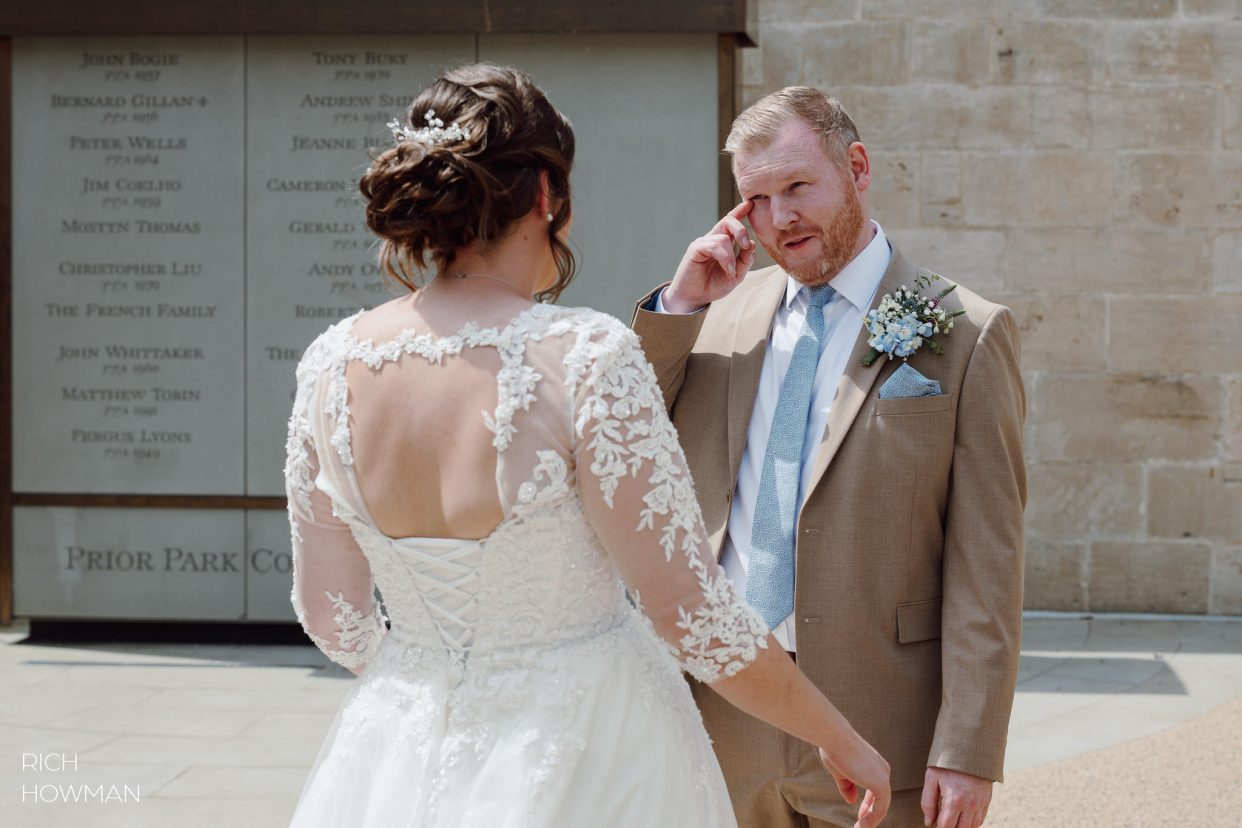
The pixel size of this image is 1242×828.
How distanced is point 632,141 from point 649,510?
5.42 metres

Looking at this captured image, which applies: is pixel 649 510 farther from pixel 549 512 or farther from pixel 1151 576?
pixel 1151 576

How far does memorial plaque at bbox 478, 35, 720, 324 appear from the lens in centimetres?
714

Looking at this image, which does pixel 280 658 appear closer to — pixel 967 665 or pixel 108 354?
pixel 108 354

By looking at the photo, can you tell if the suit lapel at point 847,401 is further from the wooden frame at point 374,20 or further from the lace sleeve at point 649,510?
the wooden frame at point 374,20

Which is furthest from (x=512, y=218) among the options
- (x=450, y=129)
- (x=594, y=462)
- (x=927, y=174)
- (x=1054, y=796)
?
(x=927, y=174)

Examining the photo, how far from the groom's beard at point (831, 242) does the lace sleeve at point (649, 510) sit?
89 centimetres

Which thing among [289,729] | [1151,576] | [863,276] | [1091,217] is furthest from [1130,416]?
[863,276]

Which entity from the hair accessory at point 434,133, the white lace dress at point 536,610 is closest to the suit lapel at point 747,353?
the white lace dress at point 536,610

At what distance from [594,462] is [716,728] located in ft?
3.33

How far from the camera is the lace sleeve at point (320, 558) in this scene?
2195 mm

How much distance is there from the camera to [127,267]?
7.52m

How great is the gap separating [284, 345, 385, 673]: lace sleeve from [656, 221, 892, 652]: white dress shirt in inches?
28.7

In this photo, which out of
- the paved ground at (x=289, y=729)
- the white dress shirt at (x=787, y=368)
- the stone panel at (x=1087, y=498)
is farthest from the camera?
the stone panel at (x=1087, y=498)

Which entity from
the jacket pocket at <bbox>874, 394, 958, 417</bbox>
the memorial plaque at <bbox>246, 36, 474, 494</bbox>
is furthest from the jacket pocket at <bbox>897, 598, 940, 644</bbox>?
the memorial plaque at <bbox>246, 36, 474, 494</bbox>
